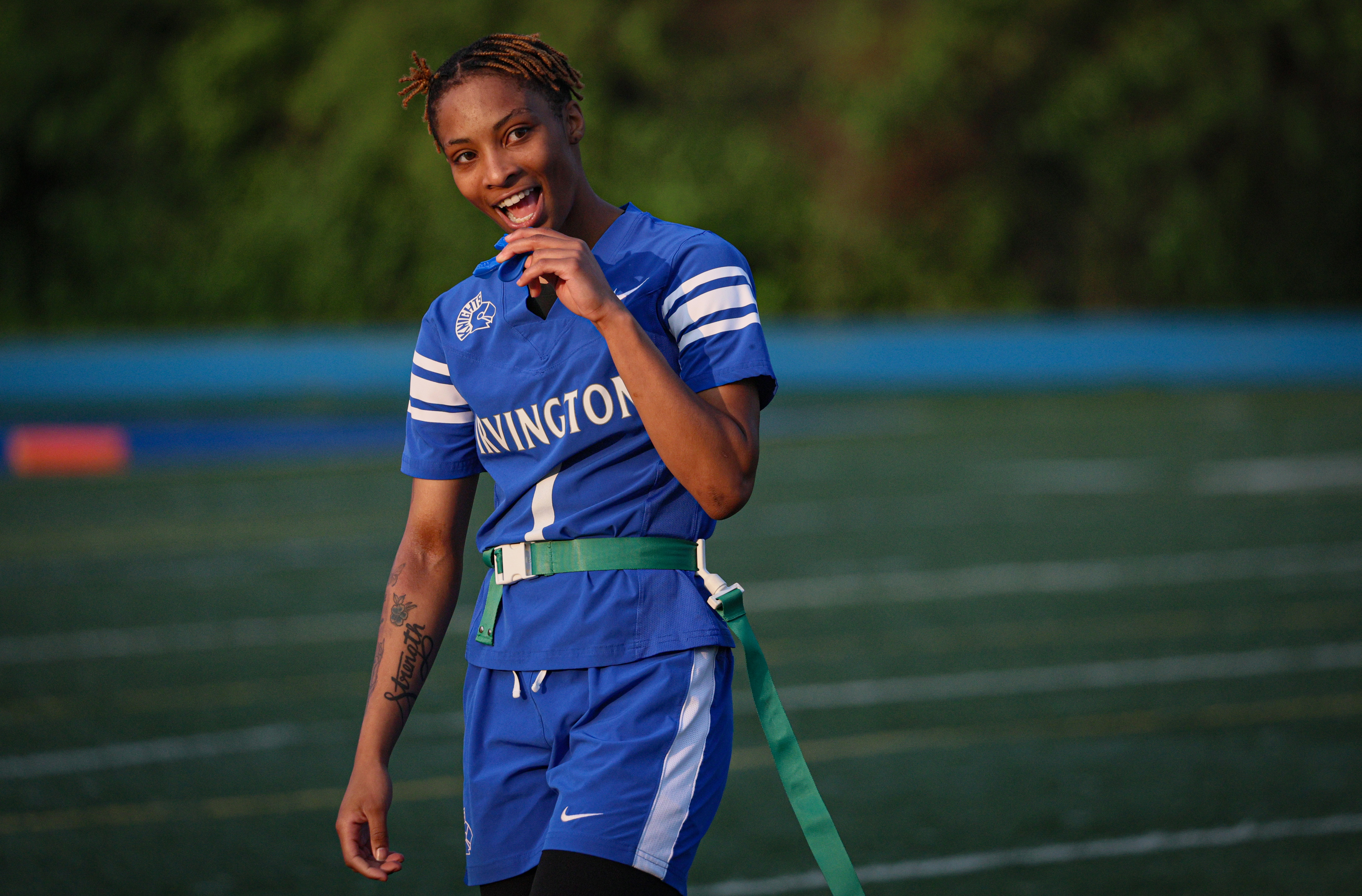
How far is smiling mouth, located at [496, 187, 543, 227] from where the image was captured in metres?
2.45

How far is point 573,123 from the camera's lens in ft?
8.38

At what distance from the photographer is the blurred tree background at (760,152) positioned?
2833 cm

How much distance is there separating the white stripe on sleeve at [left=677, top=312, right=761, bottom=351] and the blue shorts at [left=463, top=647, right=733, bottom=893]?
1.51ft

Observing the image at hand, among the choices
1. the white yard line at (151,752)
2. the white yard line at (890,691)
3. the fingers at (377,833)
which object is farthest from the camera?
the white yard line at (890,691)

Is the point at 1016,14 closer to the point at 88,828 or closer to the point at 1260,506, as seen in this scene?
the point at 1260,506

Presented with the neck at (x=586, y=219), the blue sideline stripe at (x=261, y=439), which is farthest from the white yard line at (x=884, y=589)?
the blue sideline stripe at (x=261, y=439)

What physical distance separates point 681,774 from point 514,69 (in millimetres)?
1077

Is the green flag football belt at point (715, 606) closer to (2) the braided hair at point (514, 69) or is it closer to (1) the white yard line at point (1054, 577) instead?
(2) the braided hair at point (514, 69)

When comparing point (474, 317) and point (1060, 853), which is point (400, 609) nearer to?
point (474, 317)

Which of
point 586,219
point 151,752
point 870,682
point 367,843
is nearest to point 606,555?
point 586,219

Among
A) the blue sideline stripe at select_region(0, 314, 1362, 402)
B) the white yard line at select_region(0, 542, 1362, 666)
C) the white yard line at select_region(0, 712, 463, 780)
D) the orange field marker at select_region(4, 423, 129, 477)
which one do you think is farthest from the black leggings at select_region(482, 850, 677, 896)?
the blue sideline stripe at select_region(0, 314, 1362, 402)

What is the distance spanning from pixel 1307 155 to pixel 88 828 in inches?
1049

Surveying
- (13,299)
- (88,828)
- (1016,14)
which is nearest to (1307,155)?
(1016,14)

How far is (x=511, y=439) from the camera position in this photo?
8.29 ft
